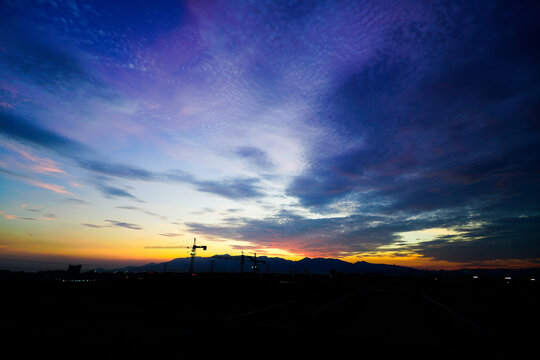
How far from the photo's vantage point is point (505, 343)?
9.27 metres

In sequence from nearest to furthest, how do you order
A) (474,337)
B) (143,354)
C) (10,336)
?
(143,354), (10,336), (474,337)

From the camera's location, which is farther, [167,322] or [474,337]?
[167,322]

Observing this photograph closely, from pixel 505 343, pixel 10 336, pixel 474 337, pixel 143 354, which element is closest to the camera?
pixel 143 354

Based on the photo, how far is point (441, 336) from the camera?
384 inches

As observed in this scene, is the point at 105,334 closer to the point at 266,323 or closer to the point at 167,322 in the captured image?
the point at 167,322

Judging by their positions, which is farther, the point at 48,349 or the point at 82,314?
the point at 82,314

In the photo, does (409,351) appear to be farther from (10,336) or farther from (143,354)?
(10,336)

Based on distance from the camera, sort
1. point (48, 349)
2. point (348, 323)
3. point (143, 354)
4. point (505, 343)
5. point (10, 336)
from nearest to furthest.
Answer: point (143, 354) < point (48, 349) < point (10, 336) < point (505, 343) < point (348, 323)

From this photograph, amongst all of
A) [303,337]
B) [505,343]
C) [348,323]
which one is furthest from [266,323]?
[505,343]

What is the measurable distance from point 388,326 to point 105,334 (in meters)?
11.7

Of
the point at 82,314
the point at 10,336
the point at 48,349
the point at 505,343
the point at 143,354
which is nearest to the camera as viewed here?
the point at 143,354

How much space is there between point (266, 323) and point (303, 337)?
104 inches

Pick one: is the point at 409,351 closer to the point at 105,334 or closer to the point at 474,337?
the point at 474,337

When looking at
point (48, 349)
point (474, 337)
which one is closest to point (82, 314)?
A: point (48, 349)
